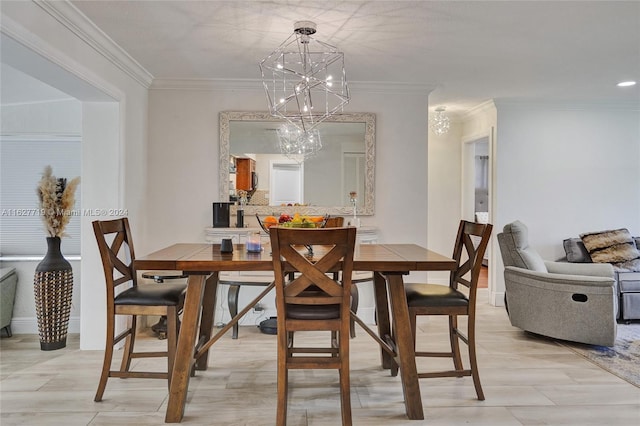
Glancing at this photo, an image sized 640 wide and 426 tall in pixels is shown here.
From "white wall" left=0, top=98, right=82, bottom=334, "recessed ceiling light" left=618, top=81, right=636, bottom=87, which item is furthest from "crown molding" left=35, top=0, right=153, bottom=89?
"recessed ceiling light" left=618, top=81, right=636, bottom=87

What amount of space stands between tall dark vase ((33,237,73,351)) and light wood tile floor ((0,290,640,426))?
13 cm

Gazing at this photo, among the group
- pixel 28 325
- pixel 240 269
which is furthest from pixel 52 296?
pixel 240 269

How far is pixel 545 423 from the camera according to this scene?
2.38 meters

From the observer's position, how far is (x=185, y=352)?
2414 mm

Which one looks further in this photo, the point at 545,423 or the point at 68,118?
the point at 68,118

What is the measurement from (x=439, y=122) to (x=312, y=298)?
402cm

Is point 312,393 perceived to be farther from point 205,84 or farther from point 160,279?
point 205,84

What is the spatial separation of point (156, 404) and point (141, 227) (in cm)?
203

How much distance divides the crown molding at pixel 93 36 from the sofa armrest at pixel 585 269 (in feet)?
13.8

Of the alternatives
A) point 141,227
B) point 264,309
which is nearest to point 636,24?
point 264,309

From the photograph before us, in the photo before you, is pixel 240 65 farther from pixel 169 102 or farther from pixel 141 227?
pixel 141 227

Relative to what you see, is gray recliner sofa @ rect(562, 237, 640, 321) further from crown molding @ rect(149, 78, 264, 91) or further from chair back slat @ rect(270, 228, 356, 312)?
crown molding @ rect(149, 78, 264, 91)

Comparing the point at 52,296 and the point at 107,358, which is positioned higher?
the point at 52,296

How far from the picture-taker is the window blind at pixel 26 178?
3971mm
